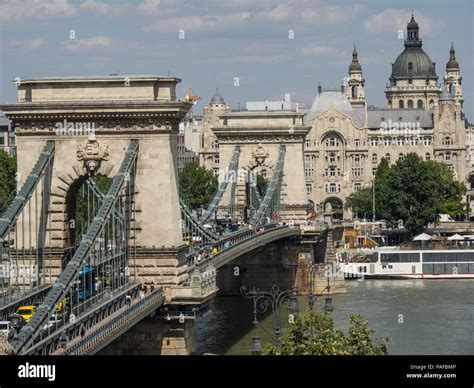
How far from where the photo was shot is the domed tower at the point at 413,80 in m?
196

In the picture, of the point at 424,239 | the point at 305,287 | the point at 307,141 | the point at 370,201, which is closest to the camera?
the point at 305,287

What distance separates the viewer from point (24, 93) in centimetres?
4650

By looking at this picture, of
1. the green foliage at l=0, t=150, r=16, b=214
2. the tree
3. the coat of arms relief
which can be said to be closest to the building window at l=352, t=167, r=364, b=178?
the tree

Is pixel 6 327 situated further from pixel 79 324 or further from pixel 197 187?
pixel 197 187

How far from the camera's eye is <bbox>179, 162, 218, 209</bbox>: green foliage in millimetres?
116250

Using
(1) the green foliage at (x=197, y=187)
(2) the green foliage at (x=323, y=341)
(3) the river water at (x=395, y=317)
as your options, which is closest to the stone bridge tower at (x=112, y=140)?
(3) the river water at (x=395, y=317)

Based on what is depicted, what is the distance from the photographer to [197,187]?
118 m

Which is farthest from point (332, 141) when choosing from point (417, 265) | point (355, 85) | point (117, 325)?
point (117, 325)

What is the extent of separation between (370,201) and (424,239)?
2714 centimetres

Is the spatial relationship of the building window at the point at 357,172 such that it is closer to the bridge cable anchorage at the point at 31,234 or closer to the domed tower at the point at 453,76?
the domed tower at the point at 453,76

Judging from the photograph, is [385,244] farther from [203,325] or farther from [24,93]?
[24,93]

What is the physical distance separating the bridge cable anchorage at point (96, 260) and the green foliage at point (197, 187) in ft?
216

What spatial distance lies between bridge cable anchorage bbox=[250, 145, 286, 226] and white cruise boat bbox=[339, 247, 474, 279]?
8.79 meters
